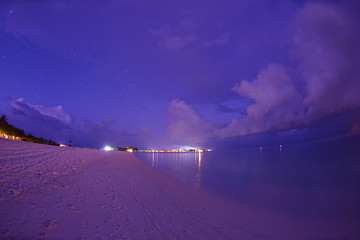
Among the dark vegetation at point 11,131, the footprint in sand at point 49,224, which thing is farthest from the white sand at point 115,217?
the dark vegetation at point 11,131

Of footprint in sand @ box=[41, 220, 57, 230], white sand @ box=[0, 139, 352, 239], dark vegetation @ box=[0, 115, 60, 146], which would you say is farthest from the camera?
dark vegetation @ box=[0, 115, 60, 146]

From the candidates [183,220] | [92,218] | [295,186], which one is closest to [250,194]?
[295,186]

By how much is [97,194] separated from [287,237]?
9.69 m

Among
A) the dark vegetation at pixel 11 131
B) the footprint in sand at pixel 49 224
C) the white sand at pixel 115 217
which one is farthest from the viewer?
the dark vegetation at pixel 11 131

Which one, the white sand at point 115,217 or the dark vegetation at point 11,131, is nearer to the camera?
the white sand at point 115,217

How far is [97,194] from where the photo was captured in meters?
9.17

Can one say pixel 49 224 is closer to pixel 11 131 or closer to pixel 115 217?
pixel 115 217

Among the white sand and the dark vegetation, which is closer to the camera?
the white sand

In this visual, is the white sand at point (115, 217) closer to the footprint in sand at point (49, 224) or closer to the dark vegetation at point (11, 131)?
the footprint in sand at point (49, 224)

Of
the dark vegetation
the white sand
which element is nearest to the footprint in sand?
the white sand

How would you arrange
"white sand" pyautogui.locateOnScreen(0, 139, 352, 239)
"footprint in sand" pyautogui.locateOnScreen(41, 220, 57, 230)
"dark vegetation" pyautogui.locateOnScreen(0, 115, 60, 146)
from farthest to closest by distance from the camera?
"dark vegetation" pyautogui.locateOnScreen(0, 115, 60, 146) → "white sand" pyautogui.locateOnScreen(0, 139, 352, 239) → "footprint in sand" pyautogui.locateOnScreen(41, 220, 57, 230)

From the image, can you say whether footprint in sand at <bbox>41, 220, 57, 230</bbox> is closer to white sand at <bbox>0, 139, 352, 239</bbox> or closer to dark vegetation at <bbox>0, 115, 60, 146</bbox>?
white sand at <bbox>0, 139, 352, 239</bbox>

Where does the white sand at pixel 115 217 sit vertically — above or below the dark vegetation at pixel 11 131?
below

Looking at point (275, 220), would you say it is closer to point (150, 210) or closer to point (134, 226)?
point (150, 210)
